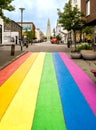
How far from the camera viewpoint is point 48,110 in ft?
27.1

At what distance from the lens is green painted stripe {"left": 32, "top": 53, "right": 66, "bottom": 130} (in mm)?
6902

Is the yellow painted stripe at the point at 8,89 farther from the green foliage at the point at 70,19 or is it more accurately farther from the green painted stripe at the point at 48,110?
the green foliage at the point at 70,19

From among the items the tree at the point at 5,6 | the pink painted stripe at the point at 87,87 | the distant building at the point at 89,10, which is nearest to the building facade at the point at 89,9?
the distant building at the point at 89,10

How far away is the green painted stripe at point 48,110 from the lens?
6.90 m

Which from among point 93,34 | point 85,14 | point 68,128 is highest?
point 85,14

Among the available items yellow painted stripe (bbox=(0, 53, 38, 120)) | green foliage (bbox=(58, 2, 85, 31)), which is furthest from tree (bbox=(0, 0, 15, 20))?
green foliage (bbox=(58, 2, 85, 31))

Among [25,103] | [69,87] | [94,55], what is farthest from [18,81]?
[94,55]

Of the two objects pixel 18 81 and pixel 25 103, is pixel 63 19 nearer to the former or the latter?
pixel 18 81

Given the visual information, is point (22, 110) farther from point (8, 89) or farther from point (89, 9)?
point (89, 9)

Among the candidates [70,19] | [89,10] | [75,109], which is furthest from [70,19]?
[75,109]

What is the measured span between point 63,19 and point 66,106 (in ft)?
104

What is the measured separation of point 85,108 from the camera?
28.1 ft

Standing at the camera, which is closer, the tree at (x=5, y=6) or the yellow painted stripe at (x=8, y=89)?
the yellow painted stripe at (x=8, y=89)

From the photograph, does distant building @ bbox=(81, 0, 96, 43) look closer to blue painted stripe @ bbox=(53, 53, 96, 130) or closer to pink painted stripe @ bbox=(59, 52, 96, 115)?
pink painted stripe @ bbox=(59, 52, 96, 115)
